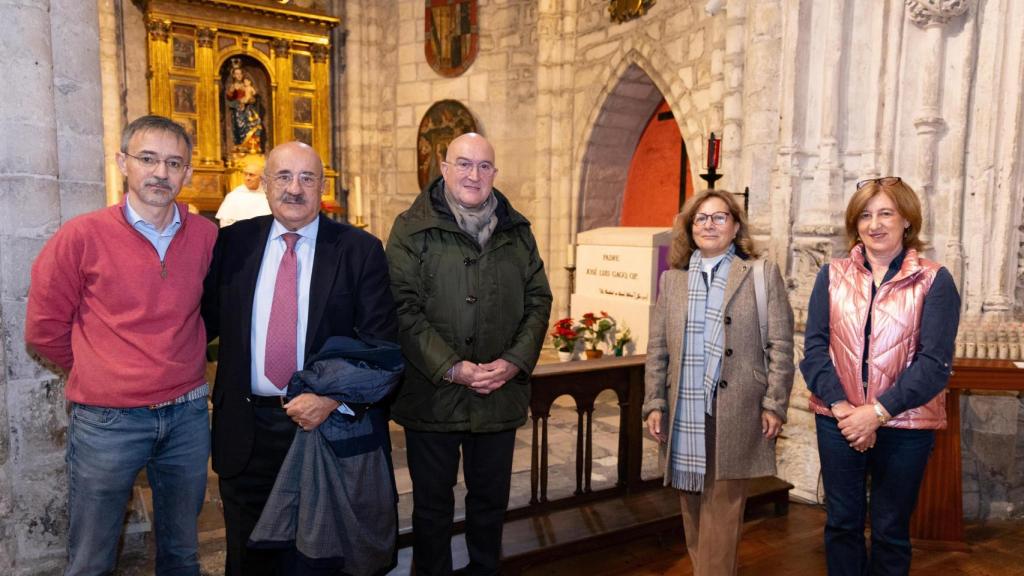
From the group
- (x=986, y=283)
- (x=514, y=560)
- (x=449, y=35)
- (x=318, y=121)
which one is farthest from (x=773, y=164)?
(x=318, y=121)

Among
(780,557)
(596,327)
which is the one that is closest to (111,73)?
(596,327)

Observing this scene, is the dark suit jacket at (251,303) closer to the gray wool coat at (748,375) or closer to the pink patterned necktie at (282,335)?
the pink patterned necktie at (282,335)

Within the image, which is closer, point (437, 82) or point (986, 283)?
point (986, 283)

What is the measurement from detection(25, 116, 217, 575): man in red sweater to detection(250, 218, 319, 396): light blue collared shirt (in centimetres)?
18

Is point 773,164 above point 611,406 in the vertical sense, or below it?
above

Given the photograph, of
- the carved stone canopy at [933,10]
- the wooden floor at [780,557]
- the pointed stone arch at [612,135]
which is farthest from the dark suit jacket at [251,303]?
the pointed stone arch at [612,135]

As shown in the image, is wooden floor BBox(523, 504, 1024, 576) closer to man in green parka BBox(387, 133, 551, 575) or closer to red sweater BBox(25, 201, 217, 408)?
man in green parka BBox(387, 133, 551, 575)

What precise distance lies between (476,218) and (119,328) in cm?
114

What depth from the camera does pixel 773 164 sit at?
4070 mm

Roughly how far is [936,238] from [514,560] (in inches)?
108

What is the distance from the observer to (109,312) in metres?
1.93

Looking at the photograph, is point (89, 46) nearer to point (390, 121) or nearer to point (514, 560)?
point (514, 560)

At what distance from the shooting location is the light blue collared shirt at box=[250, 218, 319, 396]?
2.08 metres

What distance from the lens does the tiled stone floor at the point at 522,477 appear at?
2.82 meters
